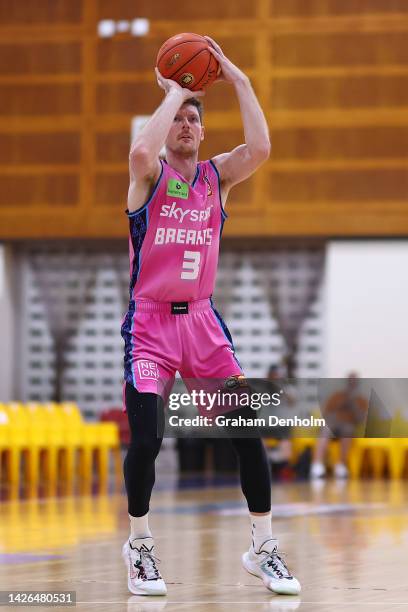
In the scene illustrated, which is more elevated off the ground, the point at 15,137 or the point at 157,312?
the point at 157,312

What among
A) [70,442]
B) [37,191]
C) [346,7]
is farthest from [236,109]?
[70,442]

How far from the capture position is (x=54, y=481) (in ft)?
43.1

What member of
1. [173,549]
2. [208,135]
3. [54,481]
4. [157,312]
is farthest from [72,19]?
[157,312]

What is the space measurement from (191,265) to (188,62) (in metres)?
0.79

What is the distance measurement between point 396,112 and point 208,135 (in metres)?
2.88

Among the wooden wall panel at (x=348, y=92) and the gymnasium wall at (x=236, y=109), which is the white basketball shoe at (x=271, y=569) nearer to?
the gymnasium wall at (x=236, y=109)

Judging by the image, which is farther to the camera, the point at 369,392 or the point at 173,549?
the point at 173,549

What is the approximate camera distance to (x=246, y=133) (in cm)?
462

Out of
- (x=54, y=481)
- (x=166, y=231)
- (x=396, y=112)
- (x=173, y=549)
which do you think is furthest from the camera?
(x=396, y=112)

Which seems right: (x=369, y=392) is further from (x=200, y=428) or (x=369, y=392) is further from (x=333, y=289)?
(x=333, y=289)

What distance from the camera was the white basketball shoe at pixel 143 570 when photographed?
4.28m

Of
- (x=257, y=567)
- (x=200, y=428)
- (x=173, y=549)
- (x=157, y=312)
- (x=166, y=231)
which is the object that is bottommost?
(x=173, y=549)

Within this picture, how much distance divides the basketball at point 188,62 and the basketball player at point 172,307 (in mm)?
39

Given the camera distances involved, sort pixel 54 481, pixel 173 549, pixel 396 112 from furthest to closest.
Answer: pixel 396 112, pixel 54 481, pixel 173 549
